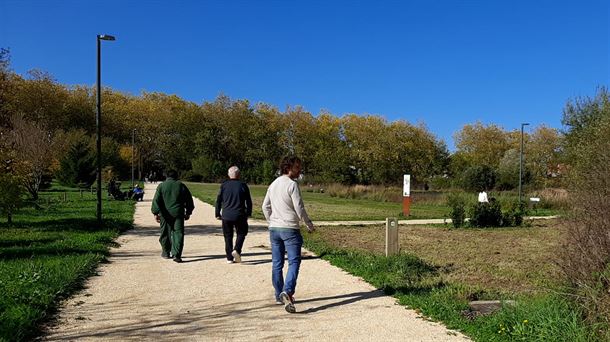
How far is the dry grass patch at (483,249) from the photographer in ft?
25.9

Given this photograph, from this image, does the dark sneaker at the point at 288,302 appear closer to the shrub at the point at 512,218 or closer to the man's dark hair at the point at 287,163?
the man's dark hair at the point at 287,163

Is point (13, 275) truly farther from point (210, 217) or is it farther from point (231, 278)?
point (210, 217)

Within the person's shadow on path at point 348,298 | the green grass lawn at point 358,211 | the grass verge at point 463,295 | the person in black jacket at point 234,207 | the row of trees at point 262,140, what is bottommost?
the green grass lawn at point 358,211

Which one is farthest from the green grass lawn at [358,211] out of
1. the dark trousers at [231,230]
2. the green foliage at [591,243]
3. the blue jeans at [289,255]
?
the green foliage at [591,243]

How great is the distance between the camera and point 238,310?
239 inches

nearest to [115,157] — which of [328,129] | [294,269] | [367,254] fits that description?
[328,129]

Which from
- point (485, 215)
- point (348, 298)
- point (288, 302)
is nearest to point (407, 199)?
point (485, 215)

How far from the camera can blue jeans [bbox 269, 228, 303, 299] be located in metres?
6.11

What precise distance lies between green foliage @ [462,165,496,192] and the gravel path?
45.3 m

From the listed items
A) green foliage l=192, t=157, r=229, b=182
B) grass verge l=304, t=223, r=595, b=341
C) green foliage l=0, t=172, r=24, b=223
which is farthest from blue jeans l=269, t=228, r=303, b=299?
green foliage l=192, t=157, r=229, b=182

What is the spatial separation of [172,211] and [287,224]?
13.2 feet

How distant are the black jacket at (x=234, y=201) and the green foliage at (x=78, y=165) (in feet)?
134

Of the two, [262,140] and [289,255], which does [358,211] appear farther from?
[262,140]

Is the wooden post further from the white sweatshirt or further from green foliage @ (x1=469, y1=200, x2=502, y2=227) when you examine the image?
green foliage @ (x1=469, y1=200, x2=502, y2=227)
